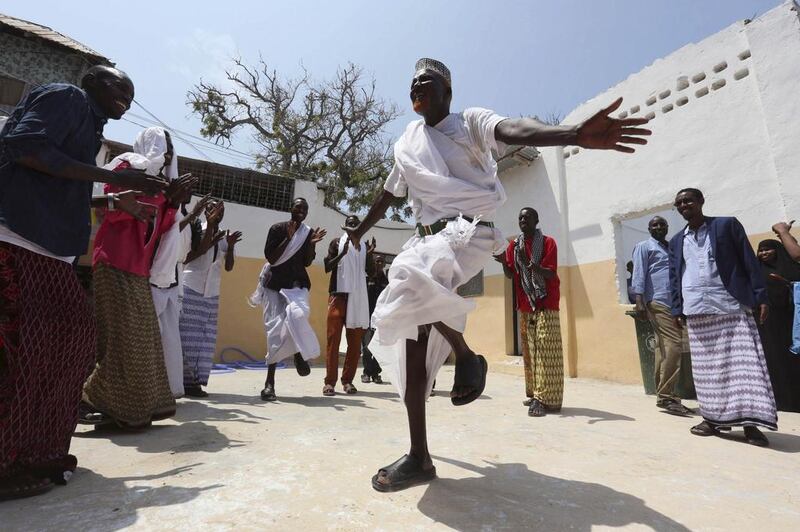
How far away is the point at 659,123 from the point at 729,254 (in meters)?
3.69

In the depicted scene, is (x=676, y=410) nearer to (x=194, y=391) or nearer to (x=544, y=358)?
(x=544, y=358)

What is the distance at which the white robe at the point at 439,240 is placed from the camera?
5.99 feet

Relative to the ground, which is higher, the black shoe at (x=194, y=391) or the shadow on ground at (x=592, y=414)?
the black shoe at (x=194, y=391)

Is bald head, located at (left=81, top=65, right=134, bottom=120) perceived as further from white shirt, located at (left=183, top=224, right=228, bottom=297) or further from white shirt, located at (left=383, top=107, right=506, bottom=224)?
white shirt, located at (left=183, top=224, right=228, bottom=297)

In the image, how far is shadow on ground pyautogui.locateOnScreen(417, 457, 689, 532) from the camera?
4.76 ft

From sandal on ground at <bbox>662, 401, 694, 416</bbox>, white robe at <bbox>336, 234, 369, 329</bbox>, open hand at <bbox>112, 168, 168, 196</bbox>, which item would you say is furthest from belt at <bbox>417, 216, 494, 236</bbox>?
sandal on ground at <bbox>662, 401, 694, 416</bbox>

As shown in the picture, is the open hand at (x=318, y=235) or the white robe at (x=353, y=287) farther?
the white robe at (x=353, y=287)

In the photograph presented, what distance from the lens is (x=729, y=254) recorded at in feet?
10.6

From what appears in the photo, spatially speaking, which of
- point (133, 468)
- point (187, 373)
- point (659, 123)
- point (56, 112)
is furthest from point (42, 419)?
point (659, 123)

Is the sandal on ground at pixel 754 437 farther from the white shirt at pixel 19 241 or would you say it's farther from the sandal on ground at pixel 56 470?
the white shirt at pixel 19 241

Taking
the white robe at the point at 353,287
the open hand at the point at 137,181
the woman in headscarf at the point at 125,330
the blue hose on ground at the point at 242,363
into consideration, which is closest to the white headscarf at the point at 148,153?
the woman in headscarf at the point at 125,330

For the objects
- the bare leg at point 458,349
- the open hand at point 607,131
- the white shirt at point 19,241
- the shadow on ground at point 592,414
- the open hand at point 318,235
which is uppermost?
the open hand at point 318,235

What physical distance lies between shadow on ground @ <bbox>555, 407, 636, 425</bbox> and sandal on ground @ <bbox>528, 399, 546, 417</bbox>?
0.15 metres

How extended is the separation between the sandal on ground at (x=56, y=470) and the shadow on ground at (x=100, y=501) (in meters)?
0.04
